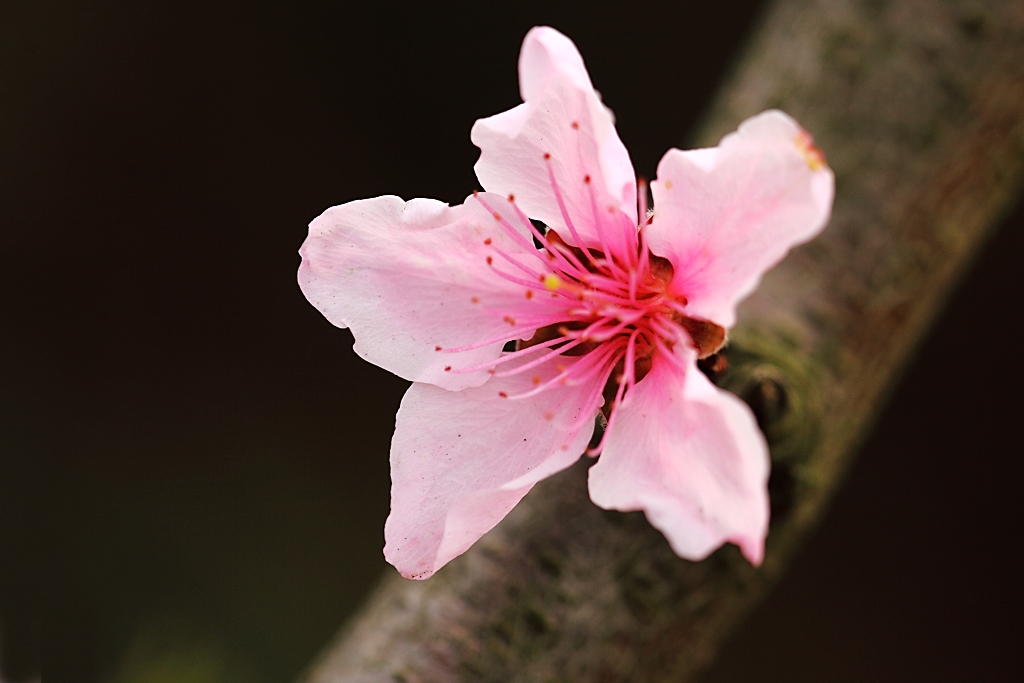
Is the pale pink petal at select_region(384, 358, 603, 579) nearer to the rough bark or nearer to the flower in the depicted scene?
the flower

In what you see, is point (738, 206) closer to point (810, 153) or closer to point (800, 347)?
point (810, 153)

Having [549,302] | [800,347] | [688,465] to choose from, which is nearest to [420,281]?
[549,302]

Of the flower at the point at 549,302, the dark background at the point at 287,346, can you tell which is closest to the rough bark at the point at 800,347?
the flower at the point at 549,302

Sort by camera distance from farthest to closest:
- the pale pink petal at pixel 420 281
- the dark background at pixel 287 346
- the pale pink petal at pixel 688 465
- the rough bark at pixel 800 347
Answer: the dark background at pixel 287 346 < the rough bark at pixel 800 347 < the pale pink petal at pixel 420 281 < the pale pink petal at pixel 688 465

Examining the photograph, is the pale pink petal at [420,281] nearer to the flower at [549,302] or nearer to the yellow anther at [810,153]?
the flower at [549,302]

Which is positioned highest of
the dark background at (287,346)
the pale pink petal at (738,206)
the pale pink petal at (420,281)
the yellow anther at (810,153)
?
the yellow anther at (810,153)

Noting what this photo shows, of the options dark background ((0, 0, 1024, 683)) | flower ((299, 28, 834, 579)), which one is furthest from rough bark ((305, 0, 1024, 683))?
dark background ((0, 0, 1024, 683))

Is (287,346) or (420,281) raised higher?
(420,281)

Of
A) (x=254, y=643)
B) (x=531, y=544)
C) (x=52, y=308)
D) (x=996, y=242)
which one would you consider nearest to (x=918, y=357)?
(x=996, y=242)
